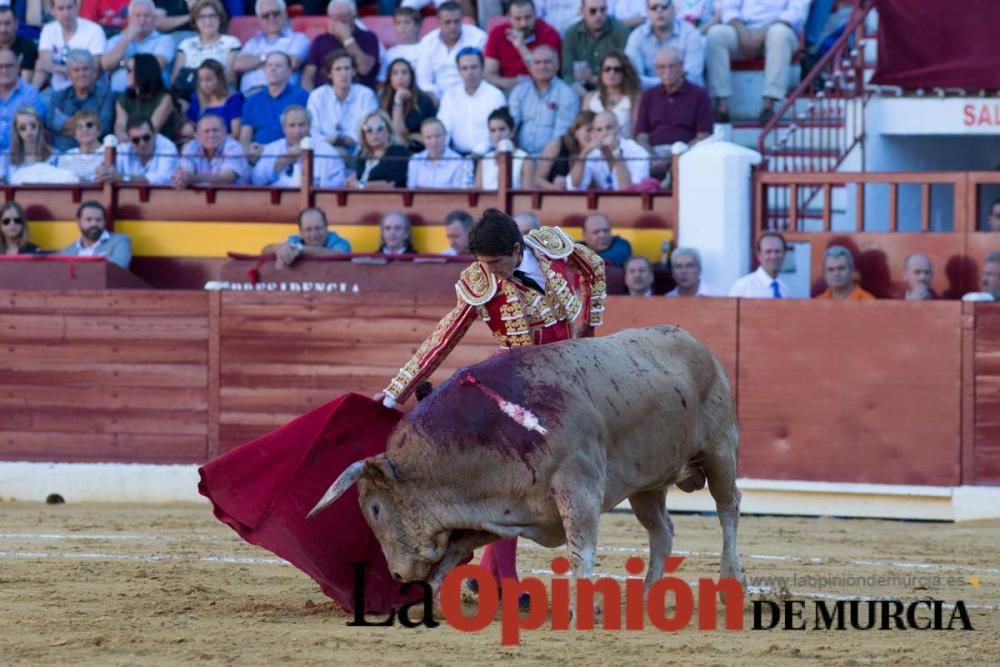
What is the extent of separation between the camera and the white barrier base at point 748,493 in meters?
9.63

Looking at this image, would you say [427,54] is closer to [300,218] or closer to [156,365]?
[300,218]

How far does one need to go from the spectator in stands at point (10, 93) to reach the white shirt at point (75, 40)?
25 cm

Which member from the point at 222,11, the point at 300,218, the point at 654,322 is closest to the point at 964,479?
the point at 654,322

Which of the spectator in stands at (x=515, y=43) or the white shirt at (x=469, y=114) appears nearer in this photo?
the white shirt at (x=469, y=114)

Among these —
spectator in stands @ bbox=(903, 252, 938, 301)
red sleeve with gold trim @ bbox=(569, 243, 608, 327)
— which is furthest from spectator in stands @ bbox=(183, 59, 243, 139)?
red sleeve with gold trim @ bbox=(569, 243, 608, 327)

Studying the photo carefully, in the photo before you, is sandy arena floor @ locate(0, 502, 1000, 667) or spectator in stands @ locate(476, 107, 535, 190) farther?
spectator in stands @ locate(476, 107, 535, 190)

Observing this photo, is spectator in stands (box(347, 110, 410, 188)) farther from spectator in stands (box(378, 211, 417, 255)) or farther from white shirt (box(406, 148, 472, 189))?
spectator in stands (box(378, 211, 417, 255))

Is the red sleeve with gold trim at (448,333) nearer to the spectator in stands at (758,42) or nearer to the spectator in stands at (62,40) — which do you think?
the spectator in stands at (758,42)

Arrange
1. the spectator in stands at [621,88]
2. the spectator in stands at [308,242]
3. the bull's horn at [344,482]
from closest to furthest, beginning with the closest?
the bull's horn at [344,482], the spectator in stands at [308,242], the spectator in stands at [621,88]

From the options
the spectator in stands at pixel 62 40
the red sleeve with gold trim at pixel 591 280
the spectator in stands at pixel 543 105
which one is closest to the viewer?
the red sleeve with gold trim at pixel 591 280

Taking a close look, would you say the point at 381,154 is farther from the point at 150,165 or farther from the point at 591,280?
the point at 591,280

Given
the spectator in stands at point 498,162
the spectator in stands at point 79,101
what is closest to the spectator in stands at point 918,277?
the spectator in stands at point 498,162

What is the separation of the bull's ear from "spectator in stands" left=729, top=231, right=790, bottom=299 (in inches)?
183

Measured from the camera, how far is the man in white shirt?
436 inches
